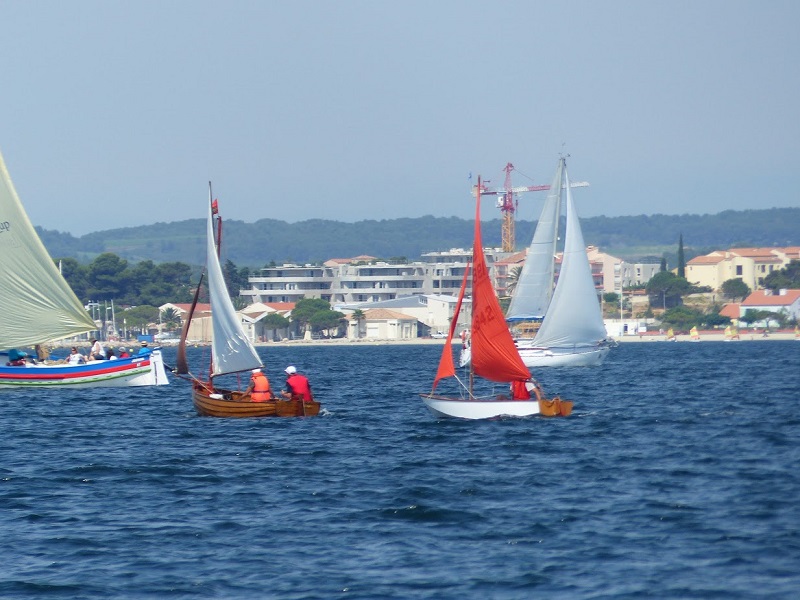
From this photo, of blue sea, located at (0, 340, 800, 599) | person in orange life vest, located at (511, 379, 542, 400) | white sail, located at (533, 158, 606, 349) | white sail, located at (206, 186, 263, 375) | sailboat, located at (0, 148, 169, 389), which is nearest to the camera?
blue sea, located at (0, 340, 800, 599)

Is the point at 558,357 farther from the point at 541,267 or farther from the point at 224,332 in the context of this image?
the point at 224,332

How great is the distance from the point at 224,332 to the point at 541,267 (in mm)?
45504

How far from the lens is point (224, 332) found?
141ft

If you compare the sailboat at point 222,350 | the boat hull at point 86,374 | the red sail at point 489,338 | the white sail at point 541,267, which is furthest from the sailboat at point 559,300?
the sailboat at point 222,350

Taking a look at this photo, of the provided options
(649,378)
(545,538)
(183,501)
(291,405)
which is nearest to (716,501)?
(545,538)

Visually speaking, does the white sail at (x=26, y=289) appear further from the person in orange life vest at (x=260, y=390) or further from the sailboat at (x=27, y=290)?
the person in orange life vest at (x=260, y=390)

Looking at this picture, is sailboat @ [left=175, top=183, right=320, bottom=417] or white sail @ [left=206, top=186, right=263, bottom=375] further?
white sail @ [left=206, top=186, right=263, bottom=375]

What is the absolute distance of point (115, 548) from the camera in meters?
20.9

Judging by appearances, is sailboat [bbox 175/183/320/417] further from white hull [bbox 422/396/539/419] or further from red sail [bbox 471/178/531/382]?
red sail [bbox 471/178/531/382]

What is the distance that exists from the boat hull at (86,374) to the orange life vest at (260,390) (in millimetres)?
18756

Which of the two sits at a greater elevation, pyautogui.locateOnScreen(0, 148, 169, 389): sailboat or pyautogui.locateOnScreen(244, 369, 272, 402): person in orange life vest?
pyautogui.locateOnScreen(0, 148, 169, 389): sailboat

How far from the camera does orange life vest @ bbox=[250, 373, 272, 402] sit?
135 ft

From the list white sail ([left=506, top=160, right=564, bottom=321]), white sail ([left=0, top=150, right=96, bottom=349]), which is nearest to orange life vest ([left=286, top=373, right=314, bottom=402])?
white sail ([left=0, top=150, right=96, bottom=349])

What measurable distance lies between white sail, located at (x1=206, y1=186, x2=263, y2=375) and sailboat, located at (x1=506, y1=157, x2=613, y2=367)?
37918 millimetres
